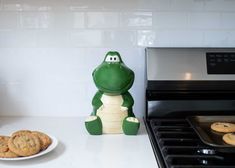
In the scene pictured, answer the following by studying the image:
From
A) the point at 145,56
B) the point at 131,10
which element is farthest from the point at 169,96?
the point at 131,10

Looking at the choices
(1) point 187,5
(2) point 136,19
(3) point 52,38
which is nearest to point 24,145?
(3) point 52,38

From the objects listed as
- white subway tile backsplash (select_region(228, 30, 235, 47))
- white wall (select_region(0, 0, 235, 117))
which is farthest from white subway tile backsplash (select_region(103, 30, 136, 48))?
white subway tile backsplash (select_region(228, 30, 235, 47))

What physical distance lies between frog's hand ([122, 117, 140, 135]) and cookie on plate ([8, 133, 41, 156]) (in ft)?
0.88

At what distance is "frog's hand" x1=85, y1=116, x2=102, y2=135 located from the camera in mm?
1017

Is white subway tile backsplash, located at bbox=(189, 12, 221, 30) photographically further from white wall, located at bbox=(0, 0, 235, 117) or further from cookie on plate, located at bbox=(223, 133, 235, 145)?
cookie on plate, located at bbox=(223, 133, 235, 145)

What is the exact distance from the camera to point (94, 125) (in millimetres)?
1020

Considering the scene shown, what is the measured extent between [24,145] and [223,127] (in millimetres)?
549

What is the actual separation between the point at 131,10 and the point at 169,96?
1.06ft

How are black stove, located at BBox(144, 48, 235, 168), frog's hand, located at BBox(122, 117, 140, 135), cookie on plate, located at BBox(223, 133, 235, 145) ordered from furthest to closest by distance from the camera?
black stove, located at BBox(144, 48, 235, 168)
frog's hand, located at BBox(122, 117, 140, 135)
cookie on plate, located at BBox(223, 133, 235, 145)

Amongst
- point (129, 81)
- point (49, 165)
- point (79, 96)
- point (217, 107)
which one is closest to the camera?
point (49, 165)

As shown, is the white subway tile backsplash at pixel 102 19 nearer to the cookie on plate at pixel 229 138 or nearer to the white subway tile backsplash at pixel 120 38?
the white subway tile backsplash at pixel 120 38

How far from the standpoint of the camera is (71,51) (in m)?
1.23

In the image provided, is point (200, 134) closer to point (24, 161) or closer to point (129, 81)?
point (129, 81)

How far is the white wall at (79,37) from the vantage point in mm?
1207
